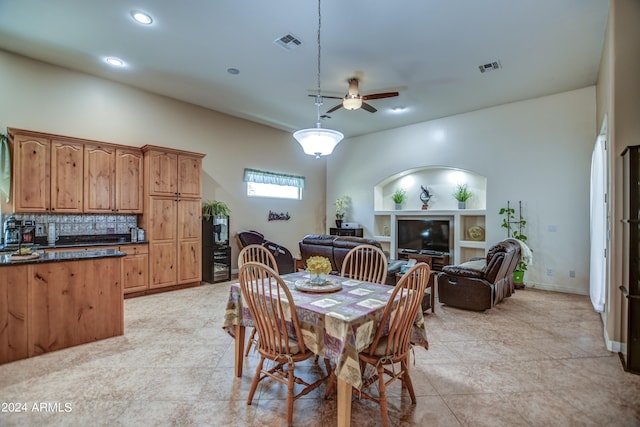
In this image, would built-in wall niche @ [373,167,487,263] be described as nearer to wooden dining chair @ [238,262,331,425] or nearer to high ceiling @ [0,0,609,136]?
high ceiling @ [0,0,609,136]

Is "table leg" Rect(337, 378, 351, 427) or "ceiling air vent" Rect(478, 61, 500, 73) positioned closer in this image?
Answer: "table leg" Rect(337, 378, 351, 427)

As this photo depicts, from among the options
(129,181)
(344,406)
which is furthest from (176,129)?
(344,406)

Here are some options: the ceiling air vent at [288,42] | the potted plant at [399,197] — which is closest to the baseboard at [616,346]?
the ceiling air vent at [288,42]

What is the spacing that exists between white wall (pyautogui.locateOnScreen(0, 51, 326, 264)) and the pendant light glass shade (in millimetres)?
3653

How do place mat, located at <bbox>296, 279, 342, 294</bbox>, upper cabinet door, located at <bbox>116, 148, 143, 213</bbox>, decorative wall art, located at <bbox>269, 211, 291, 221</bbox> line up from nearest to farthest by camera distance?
1. place mat, located at <bbox>296, 279, 342, 294</bbox>
2. upper cabinet door, located at <bbox>116, 148, 143, 213</bbox>
3. decorative wall art, located at <bbox>269, 211, 291, 221</bbox>

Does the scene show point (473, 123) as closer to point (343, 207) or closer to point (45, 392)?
point (343, 207)

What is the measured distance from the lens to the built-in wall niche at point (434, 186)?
20.9 ft

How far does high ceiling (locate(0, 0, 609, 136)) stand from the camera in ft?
10.4

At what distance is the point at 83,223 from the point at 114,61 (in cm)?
245

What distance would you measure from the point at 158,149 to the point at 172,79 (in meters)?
1.12

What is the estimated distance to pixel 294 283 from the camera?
254 centimetres

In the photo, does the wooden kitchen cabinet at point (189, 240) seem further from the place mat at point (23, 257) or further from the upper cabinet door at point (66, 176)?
the place mat at point (23, 257)

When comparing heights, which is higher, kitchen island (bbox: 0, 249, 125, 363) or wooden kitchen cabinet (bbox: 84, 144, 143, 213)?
wooden kitchen cabinet (bbox: 84, 144, 143, 213)

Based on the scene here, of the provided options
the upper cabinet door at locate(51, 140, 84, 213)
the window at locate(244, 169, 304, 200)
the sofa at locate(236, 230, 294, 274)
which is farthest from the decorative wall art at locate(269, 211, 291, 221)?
the upper cabinet door at locate(51, 140, 84, 213)
